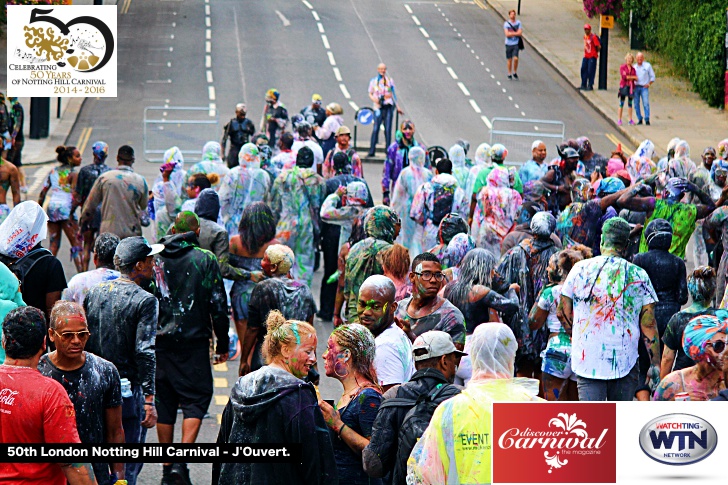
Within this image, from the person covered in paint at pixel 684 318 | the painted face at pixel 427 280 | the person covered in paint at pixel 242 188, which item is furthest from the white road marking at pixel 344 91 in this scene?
the painted face at pixel 427 280

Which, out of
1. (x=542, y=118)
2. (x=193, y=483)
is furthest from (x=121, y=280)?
(x=542, y=118)

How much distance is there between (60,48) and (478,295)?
813 cm

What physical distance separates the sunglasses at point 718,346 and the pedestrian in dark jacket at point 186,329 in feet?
12.0

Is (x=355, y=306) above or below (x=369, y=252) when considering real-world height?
below

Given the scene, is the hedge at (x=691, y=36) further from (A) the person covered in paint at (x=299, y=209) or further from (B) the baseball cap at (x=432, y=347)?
(B) the baseball cap at (x=432, y=347)

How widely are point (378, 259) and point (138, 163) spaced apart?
53.4ft

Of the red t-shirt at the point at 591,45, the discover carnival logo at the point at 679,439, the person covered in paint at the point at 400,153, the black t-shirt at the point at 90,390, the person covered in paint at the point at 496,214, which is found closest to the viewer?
the discover carnival logo at the point at 679,439

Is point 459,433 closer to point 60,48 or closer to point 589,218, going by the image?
point 589,218

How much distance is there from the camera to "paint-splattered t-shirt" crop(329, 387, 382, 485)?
252 inches

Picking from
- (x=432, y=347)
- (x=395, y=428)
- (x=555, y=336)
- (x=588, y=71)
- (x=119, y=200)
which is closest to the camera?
(x=395, y=428)

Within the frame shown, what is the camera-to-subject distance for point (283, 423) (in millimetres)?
5906

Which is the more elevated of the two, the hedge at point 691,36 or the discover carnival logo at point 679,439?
the hedge at point 691,36

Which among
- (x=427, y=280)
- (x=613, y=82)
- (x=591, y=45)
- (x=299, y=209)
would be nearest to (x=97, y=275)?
(x=427, y=280)

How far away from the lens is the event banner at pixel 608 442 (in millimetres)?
5746
